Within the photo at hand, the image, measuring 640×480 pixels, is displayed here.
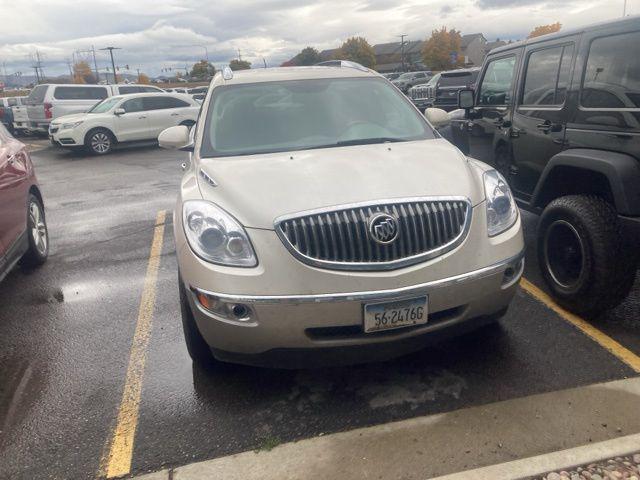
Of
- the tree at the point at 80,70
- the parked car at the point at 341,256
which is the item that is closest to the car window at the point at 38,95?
the parked car at the point at 341,256

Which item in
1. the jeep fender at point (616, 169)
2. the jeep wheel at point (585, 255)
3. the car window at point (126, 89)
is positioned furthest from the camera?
the car window at point (126, 89)

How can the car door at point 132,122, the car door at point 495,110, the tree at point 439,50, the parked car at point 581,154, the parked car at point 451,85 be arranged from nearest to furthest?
1. the parked car at point 581,154
2. the car door at point 495,110
3. the car door at point 132,122
4. the parked car at point 451,85
5. the tree at point 439,50

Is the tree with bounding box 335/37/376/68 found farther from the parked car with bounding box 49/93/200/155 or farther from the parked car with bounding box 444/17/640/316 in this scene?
the parked car with bounding box 444/17/640/316

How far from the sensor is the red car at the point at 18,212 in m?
4.36

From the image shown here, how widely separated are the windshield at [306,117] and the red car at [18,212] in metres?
1.95

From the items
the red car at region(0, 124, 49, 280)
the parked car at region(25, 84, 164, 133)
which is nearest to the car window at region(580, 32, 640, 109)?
the red car at region(0, 124, 49, 280)

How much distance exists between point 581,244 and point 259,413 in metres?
2.30

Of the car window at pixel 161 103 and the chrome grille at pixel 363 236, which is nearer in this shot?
the chrome grille at pixel 363 236

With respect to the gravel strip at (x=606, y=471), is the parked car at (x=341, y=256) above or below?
A: above

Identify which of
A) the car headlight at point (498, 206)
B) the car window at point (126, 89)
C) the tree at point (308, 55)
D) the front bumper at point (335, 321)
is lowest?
the front bumper at point (335, 321)

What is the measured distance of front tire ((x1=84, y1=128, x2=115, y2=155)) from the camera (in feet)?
47.4

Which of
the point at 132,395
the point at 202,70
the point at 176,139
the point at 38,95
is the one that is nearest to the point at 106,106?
the point at 38,95

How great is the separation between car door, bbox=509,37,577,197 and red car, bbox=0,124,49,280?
4.28 m

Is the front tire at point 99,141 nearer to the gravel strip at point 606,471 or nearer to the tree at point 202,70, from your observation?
the gravel strip at point 606,471
